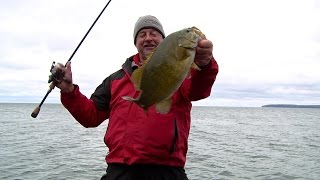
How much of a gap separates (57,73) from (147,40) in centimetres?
114

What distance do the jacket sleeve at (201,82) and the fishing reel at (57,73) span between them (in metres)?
1.42

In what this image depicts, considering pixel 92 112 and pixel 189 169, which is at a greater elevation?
pixel 92 112

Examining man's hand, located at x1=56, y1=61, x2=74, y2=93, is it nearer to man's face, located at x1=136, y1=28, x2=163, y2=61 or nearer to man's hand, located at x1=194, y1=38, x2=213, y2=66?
man's face, located at x1=136, y1=28, x2=163, y2=61

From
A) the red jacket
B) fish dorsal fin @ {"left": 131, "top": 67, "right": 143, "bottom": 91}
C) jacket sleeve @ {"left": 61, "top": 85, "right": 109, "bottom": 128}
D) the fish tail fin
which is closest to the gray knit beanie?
the red jacket

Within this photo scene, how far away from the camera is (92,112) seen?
16.0 ft

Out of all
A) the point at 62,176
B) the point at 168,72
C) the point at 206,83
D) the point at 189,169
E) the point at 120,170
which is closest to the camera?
the point at 168,72

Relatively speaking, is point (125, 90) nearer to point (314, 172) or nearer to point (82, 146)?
point (314, 172)

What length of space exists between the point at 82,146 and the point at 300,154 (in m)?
16.5

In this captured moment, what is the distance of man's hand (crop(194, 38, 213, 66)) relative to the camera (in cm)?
339

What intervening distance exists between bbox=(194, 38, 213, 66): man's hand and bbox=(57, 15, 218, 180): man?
3cm

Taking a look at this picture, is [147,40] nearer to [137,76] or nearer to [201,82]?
[201,82]

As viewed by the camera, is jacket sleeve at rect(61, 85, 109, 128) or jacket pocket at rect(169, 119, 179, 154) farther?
jacket sleeve at rect(61, 85, 109, 128)

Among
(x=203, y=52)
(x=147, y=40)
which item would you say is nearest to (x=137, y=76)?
(x=203, y=52)

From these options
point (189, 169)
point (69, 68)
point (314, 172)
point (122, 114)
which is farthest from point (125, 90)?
point (314, 172)
